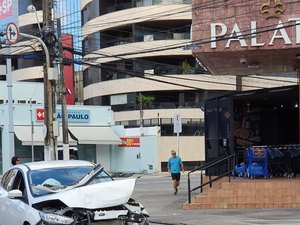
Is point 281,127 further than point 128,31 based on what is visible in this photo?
No

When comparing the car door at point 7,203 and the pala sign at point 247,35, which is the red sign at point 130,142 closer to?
the pala sign at point 247,35

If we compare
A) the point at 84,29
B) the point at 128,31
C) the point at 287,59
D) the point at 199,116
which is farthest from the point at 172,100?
the point at 287,59

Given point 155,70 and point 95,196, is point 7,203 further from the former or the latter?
point 155,70

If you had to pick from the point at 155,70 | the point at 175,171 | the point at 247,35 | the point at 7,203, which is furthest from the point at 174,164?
the point at 155,70

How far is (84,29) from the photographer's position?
61.2 meters

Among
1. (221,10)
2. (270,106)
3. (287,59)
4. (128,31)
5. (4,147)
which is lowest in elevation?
(4,147)

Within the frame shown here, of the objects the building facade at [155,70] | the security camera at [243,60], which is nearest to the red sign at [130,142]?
the building facade at [155,70]

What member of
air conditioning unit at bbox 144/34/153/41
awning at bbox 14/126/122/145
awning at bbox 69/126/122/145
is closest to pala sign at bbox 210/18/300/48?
awning at bbox 14/126/122/145

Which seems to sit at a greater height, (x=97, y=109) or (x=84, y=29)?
(x=84, y=29)

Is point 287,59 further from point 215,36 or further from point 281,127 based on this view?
A: point 281,127

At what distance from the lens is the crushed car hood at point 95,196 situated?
27.2ft

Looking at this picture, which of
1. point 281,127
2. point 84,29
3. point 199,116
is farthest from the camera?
point 84,29

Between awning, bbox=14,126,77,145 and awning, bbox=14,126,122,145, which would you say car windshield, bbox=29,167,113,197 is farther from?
awning, bbox=14,126,122,145

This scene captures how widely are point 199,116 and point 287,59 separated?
1391 inches
